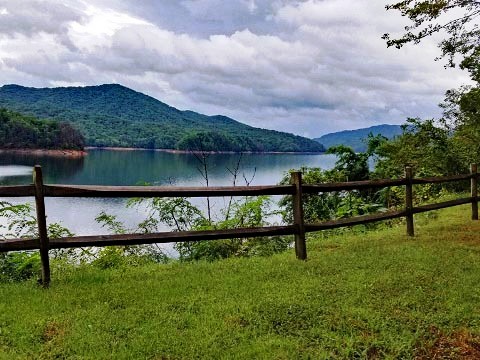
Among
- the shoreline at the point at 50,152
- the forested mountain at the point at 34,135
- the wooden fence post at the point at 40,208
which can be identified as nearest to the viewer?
the wooden fence post at the point at 40,208

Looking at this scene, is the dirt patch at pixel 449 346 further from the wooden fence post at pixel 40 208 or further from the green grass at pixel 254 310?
the wooden fence post at pixel 40 208

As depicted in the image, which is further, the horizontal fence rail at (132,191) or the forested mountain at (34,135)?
the forested mountain at (34,135)

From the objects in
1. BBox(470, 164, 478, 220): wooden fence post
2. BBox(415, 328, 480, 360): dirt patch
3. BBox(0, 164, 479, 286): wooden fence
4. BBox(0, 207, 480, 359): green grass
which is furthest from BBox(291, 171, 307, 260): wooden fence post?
BBox(470, 164, 478, 220): wooden fence post

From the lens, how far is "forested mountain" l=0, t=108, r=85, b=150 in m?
101

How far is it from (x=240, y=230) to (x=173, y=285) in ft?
4.18

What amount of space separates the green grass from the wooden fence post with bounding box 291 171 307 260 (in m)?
0.21

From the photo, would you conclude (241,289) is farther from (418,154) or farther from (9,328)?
(418,154)

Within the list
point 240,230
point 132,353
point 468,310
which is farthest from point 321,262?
point 132,353

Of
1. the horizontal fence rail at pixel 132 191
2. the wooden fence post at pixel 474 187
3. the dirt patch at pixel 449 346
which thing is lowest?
the dirt patch at pixel 449 346

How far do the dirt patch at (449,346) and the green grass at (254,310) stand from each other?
0.05ft

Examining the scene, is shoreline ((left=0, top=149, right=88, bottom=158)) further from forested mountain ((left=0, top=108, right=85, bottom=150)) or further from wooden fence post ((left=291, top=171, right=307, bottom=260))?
wooden fence post ((left=291, top=171, right=307, bottom=260))

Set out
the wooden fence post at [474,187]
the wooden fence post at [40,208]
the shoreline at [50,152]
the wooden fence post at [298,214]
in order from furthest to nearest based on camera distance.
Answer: the shoreline at [50,152] < the wooden fence post at [474,187] < the wooden fence post at [298,214] < the wooden fence post at [40,208]

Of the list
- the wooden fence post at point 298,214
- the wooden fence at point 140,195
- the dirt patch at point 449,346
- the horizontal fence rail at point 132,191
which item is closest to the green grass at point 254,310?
the dirt patch at point 449,346

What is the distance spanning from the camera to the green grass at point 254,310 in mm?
4289
